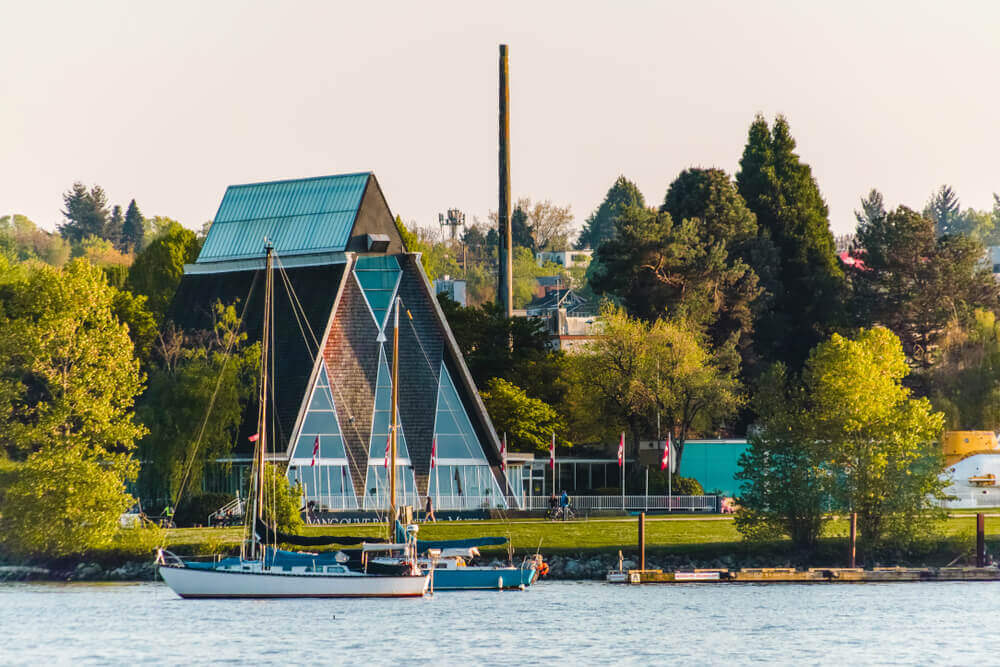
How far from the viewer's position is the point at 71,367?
66.0m

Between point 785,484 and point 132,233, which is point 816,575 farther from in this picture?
point 132,233

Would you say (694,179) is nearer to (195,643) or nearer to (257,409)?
(257,409)

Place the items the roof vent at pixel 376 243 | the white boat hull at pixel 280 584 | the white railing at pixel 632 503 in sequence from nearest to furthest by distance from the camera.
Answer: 1. the white boat hull at pixel 280 584
2. the white railing at pixel 632 503
3. the roof vent at pixel 376 243

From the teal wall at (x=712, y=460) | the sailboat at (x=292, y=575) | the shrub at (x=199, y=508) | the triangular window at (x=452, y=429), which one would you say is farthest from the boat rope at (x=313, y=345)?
the teal wall at (x=712, y=460)

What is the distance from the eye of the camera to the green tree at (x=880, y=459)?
214 ft

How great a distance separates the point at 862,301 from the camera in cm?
10662

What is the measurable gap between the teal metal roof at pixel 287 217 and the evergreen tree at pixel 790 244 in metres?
30.6

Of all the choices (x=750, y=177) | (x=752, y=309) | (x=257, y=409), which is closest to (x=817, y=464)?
(x=257, y=409)

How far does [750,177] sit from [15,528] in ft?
203

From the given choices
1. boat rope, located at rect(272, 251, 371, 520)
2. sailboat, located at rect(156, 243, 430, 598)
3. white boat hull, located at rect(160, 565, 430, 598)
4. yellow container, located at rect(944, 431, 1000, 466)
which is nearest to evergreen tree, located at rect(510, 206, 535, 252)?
yellow container, located at rect(944, 431, 1000, 466)

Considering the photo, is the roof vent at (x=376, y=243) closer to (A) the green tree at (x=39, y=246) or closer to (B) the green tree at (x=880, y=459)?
(B) the green tree at (x=880, y=459)

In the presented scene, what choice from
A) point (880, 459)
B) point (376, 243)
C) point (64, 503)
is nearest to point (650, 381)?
point (376, 243)

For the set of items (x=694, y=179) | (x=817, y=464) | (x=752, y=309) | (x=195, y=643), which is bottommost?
(x=195, y=643)

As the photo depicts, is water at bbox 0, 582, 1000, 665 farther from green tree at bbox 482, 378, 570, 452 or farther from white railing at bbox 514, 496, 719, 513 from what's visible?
green tree at bbox 482, 378, 570, 452
